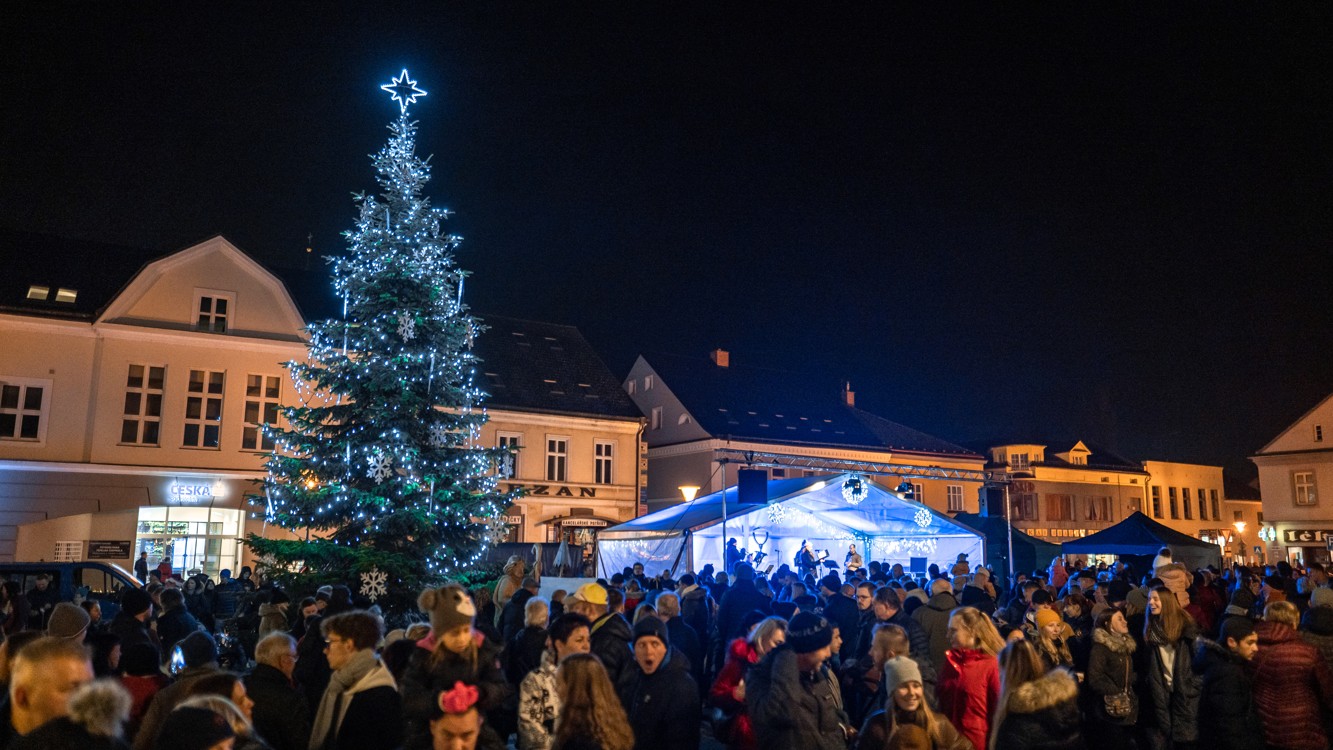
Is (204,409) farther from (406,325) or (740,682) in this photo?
(740,682)

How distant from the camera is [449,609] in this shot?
19.0ft

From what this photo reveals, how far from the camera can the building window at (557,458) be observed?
3669cm

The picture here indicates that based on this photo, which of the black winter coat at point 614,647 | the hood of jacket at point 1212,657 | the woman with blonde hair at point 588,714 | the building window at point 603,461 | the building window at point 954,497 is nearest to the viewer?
the woman with blonde hair at point 588,714

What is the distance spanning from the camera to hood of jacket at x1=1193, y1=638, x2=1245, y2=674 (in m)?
6.71

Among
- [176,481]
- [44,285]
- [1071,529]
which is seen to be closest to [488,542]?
[176,481]

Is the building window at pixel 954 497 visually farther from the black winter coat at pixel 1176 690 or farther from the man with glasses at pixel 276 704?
the man with glasses at pixel 276 704

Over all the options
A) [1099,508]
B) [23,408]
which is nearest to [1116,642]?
[23,408]

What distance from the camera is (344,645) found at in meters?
5.10

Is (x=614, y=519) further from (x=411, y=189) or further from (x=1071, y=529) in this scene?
(x=1071, y=529)

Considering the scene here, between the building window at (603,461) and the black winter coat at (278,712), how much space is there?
32.3 meters

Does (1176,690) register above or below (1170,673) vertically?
below

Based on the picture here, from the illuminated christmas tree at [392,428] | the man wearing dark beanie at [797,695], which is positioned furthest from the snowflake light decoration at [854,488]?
the man wearing dark beanie at [797,695]

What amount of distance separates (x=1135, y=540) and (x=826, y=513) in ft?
25.0

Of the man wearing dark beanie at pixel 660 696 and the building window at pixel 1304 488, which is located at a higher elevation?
the building window at pixel 1304 488
